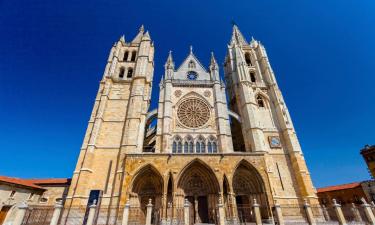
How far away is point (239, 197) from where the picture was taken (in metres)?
14.6

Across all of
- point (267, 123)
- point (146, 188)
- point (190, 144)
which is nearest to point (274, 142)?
point (267, 123)

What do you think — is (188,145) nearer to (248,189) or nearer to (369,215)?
(248,189)

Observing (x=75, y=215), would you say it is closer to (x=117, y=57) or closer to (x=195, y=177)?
(x=195, y=177)

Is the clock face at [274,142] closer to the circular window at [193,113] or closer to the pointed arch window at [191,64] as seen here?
the circular window at [193,113]

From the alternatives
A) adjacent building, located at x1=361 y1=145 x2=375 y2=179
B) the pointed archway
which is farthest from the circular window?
adjacent building, located at x1=361 y1=145 x2=375 y2=179

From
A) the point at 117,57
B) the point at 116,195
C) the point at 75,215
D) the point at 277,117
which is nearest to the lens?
the point at 75,215

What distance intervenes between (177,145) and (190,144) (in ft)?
3.94

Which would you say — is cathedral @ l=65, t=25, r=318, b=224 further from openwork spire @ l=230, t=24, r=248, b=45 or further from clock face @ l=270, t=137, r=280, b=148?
openwork spire @ l=230, t=24, r=248, b=45

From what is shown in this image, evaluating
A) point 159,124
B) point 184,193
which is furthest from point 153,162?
point 159,124

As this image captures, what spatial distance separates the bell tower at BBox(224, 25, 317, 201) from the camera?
49.5 feet

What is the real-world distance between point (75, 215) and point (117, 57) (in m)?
16.6

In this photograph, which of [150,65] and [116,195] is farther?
[150,65]

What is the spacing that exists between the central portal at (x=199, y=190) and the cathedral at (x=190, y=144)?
7 centimetres

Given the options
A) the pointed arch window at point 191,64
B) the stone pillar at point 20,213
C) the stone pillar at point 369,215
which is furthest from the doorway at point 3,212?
the stone pillar at point 369,215
